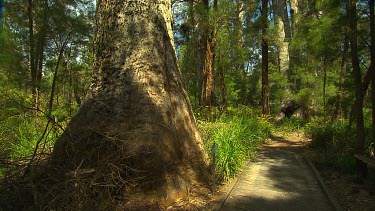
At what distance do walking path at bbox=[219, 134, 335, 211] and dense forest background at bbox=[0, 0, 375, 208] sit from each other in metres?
0.75

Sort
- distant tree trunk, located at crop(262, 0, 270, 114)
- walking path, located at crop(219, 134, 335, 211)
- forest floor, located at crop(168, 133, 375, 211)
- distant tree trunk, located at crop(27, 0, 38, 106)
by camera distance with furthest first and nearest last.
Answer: distant tree trunk, located at crop(262, 0, 270, 114) → distant tree trunk, located at crop(27, 0, 38, 106) → walking path, located at crop(219, 134, 335, 211) → forest floor, located at crop(168, 133, 375, 211)

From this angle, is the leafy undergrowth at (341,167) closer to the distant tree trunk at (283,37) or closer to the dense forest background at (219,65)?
the dense forest background at (219,65)

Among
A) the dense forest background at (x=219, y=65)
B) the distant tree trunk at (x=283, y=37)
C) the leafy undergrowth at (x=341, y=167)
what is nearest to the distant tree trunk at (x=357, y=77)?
Answer: the dense forest background at (x=219, y=65)

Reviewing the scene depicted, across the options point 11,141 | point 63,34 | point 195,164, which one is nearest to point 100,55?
point 195,164

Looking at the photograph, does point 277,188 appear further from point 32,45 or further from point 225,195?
point 32,45

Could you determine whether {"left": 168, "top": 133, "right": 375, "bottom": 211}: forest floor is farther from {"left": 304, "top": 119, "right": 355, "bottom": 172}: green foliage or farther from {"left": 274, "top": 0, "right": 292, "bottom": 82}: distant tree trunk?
{"left": 274, "top": 0, "right": 292, "bottom": 82}: distant tree trunk

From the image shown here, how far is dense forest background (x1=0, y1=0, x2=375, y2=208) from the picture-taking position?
738 centimetres

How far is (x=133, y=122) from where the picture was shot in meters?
5.64

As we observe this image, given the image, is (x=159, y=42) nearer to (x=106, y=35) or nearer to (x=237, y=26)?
(x=106, y=35)

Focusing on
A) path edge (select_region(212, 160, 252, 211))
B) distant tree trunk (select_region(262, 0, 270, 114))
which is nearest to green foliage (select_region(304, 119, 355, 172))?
path edge (select_region(212, 160, 252, 211))

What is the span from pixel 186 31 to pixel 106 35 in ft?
51.9

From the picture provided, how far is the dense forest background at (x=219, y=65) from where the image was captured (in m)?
7.38

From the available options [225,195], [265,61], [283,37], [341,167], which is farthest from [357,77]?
[283,37]

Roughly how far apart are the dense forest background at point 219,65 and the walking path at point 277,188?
2.45ft
